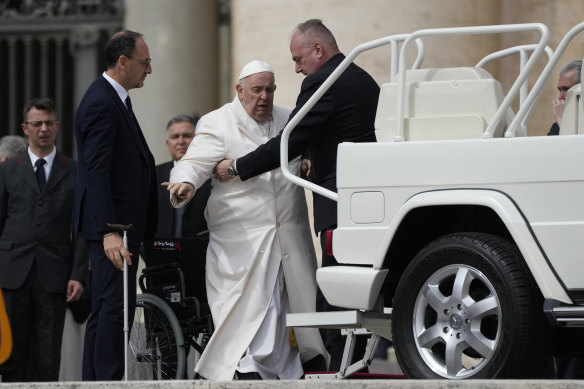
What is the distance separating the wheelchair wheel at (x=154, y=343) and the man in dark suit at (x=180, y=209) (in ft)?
3.29

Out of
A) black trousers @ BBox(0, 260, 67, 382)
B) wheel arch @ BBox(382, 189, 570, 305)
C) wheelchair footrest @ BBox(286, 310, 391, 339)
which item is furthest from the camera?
black trousers @ BBox(0, 260, 67, 382)

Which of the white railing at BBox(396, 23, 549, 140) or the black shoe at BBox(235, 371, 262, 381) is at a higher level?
the white railing at BBox(396, 23, 549, 140)

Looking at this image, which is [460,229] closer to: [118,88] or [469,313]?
[469,313]

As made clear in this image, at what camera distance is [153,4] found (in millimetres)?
14266

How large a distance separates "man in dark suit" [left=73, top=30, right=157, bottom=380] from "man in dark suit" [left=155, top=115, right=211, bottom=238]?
1738 mm

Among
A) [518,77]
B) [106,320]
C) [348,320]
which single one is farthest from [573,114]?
[106,320]

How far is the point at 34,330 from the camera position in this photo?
988 cm

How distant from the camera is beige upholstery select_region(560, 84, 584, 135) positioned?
22.3ft

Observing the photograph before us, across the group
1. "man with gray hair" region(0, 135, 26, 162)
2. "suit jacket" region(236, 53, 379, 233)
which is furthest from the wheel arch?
"man with gray hair" region(0, 135, 26, 162)

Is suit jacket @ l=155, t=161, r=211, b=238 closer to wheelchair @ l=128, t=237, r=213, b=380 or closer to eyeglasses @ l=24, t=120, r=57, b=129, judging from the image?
wheelchair @ l=128, t=237, r=213, b=380

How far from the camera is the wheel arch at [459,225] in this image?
21.0 feet

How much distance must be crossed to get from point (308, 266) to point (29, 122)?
2420 mm

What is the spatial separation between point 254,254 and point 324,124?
3.29ft

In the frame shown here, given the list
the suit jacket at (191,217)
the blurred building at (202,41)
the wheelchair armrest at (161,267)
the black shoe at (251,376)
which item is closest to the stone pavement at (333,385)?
the black shoe at (251,376)
